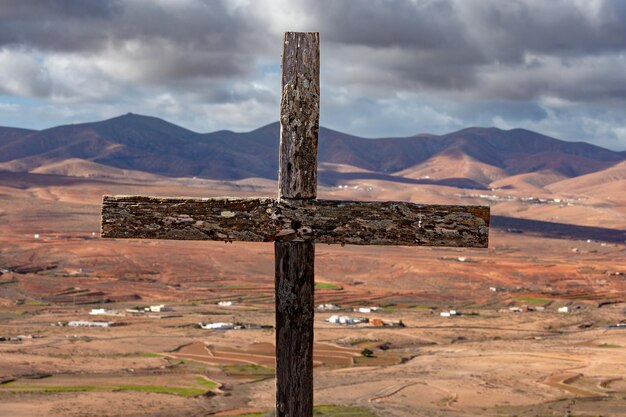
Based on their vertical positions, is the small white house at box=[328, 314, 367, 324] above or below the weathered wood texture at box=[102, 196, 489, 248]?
below

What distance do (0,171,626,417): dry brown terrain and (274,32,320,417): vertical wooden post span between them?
4273 centimetres

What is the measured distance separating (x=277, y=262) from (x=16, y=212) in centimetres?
18756

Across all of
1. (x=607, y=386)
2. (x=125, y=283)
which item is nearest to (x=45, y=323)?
(x=125, y=283)

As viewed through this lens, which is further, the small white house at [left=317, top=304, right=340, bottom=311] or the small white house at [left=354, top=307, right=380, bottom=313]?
the small white house at [left=317, top=304, right=340, bottom=311]

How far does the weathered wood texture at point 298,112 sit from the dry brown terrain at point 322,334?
4297 cm


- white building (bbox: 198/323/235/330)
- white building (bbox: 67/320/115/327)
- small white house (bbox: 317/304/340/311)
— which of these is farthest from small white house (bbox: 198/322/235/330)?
small white house (bbox: 317/304/340/311)

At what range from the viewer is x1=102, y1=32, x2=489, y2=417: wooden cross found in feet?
18.0

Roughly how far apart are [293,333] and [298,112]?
1.29m

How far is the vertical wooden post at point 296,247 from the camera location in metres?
5.48

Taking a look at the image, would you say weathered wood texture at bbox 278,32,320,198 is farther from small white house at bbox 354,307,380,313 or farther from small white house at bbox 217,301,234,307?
small white house at bbox 217,301,234,307

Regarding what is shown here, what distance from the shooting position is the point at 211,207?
5.65 metres

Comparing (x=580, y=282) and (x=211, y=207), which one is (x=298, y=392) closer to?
(x=211, y=207)

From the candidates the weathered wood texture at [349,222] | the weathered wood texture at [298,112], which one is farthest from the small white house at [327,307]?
the weathered wood texture at [298,112]

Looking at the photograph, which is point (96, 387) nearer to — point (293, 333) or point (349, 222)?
point (293, 333)
